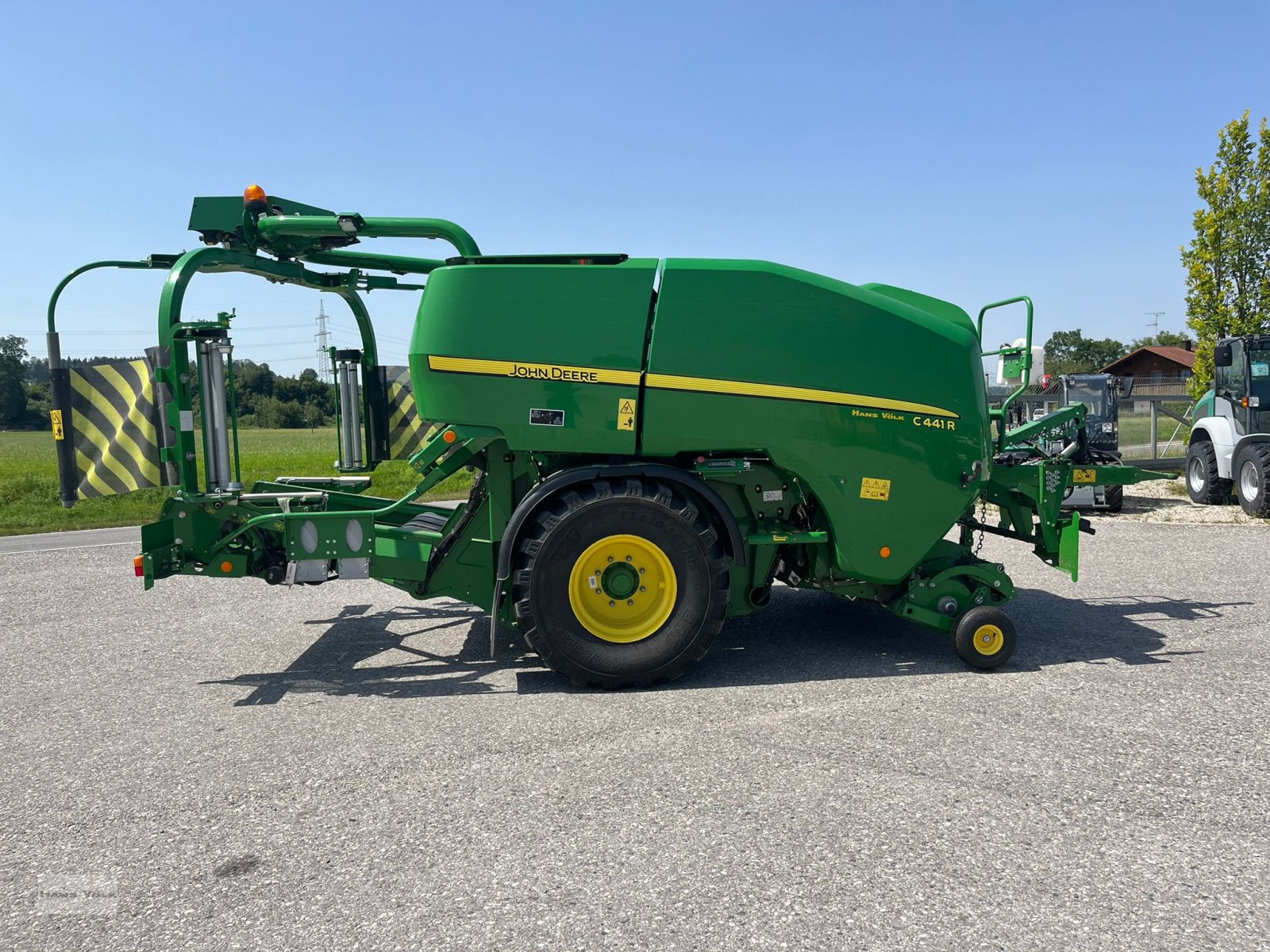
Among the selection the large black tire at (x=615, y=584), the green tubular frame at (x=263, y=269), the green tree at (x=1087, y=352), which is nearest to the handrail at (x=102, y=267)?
the green tubular frame at (x=263, y=269)

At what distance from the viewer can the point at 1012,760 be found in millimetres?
3723

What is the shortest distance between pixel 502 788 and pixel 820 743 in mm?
1492

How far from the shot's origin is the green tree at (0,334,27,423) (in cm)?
4778

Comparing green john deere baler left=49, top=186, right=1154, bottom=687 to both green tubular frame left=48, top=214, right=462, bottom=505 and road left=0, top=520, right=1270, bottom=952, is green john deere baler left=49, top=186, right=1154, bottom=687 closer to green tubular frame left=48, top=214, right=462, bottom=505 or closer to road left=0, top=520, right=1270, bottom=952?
green tubular frame left=48, top=214, right=462, bottom=505

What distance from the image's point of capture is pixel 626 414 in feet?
15.7

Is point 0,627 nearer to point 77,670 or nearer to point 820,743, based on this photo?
point 77,670

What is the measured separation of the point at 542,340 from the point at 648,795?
2532 mm

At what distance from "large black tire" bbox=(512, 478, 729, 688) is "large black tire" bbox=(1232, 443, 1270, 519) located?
384 inches

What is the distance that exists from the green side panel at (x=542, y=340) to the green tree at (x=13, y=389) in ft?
181

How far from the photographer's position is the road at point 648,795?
265 cm

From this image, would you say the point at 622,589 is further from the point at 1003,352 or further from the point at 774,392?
the point at 1003,352

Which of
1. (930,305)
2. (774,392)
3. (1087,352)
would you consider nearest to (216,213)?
(774,392)

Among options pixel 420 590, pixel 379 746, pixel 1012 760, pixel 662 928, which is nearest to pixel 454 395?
pixel 420 590

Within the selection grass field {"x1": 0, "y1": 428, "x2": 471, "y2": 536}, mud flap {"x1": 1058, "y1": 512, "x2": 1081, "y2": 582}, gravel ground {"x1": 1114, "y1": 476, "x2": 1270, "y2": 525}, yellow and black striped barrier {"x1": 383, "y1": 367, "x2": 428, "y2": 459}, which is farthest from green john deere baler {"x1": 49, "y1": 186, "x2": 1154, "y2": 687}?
gravel ground {"x1": 1114, "y1": 476, "x2": 1270, "y2": 525}
